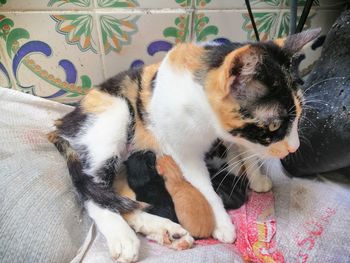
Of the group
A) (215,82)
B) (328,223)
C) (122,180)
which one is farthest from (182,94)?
(328,223)

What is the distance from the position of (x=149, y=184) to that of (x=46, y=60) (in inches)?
26.9

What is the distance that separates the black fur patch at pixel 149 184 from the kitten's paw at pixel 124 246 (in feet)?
0.44

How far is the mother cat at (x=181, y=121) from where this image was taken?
2.43ft

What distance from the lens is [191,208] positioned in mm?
876

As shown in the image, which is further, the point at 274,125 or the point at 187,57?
the point at 187,57

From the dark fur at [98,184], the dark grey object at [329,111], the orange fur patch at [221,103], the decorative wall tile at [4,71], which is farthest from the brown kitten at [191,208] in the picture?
the decorative wall tile at [4,71]

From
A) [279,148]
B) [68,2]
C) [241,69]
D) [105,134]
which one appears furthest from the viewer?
[68,2]

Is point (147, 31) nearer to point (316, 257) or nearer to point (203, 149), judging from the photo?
point (203, 149)

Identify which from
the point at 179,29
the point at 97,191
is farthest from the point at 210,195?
the point at 179,29

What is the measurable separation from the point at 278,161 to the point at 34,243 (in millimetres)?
770

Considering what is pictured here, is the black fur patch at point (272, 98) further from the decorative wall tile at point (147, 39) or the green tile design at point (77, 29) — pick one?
the green tile design at point (77, 29)

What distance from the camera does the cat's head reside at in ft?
2.32

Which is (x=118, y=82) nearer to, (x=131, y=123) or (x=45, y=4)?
(x=131, y=123)

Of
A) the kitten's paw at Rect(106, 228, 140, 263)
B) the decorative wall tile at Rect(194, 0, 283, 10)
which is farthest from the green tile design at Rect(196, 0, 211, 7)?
the kitten's paw at Rect(106, 228, 140, 263)
